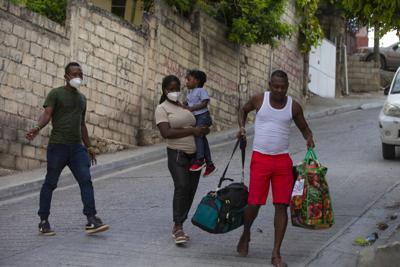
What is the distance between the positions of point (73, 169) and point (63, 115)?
557 mm

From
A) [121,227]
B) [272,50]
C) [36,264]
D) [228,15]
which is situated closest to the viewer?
[36,264]

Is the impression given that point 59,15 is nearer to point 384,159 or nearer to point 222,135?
point 222,135

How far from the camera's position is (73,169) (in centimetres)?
793

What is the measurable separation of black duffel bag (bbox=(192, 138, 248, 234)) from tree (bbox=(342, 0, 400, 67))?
205 centimetres

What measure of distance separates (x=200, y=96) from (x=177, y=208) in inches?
65.7

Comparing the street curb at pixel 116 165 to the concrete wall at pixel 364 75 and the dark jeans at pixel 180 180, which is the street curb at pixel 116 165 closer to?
the dark jeans at pixel 180 180

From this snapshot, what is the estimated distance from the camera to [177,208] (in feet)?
24.1

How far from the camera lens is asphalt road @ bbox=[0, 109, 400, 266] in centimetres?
694

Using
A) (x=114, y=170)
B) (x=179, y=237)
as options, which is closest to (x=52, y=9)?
(x=114, y=170)

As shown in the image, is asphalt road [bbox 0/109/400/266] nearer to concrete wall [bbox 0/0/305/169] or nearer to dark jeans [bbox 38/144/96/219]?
dark jeans [bbox 38/144/96/219]

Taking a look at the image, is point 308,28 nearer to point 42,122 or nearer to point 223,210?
point 42,122

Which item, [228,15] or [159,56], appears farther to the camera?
[228,15]

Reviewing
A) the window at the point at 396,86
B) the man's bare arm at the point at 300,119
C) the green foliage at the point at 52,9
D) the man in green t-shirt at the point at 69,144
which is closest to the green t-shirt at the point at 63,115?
the man in green t-shirt at the point at 69,144

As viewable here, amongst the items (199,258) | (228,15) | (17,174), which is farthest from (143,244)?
(228,15)
